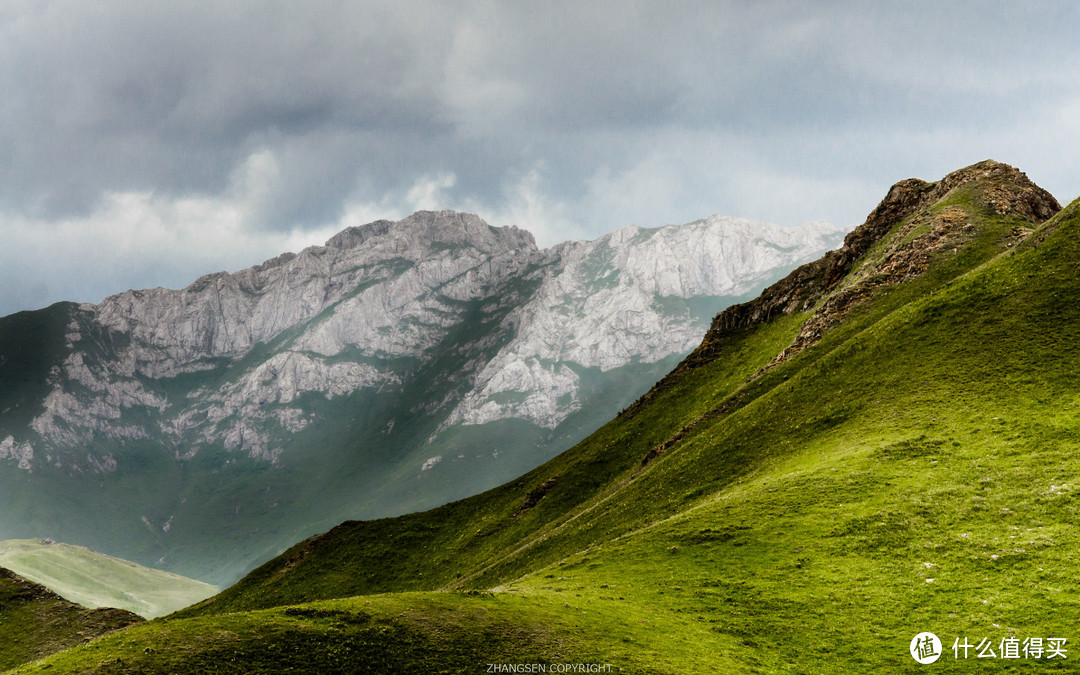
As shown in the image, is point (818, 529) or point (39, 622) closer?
point (818, 529)

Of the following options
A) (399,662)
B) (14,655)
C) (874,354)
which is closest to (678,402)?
(874,354)

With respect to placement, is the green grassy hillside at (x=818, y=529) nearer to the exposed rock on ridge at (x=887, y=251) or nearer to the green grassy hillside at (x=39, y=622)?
the exposed rock on ridge at (x=887, y=251)

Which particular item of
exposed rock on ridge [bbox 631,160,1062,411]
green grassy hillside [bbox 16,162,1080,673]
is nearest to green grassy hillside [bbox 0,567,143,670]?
green grassy hillside [bbox 16,162,1080,673]

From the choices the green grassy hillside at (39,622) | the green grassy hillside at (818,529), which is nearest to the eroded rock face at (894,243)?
the green grassy hillside at (818,529)

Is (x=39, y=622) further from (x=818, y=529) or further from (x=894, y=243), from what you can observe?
(x=894, y=243)

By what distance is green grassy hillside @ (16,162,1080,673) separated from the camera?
31250 mm

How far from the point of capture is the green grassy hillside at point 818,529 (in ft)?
103

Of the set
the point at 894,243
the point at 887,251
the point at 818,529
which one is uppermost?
the point at 894,243

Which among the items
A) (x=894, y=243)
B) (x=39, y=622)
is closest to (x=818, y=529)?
(x=894, y=243)

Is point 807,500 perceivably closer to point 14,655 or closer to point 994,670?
point 994,670

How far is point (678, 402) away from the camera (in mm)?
112438

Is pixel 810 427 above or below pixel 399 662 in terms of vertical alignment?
above

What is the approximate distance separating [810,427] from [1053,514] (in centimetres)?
2918

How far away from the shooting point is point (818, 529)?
4469 cm
